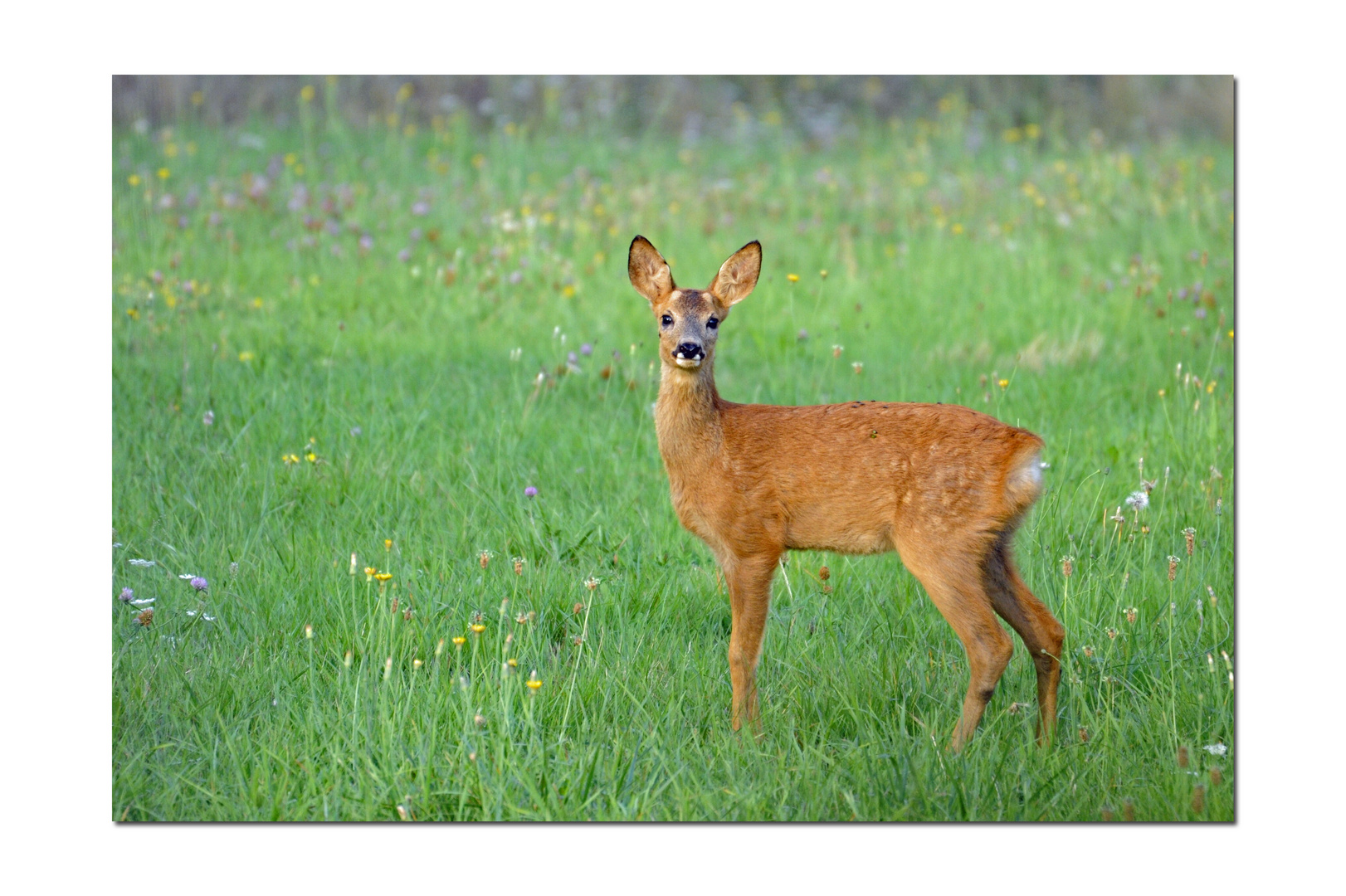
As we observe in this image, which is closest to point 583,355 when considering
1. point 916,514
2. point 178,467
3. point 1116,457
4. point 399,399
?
point 399,399

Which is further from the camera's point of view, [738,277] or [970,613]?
[738,277]

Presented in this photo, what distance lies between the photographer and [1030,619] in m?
4.04

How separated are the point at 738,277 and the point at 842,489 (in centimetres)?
71

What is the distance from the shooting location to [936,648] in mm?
4332

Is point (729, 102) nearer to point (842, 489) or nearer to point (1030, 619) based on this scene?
point (842, 489)

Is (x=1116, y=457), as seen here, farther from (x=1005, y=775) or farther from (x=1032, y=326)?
(x=1005, y=775)

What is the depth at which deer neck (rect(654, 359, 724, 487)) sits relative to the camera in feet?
13.7

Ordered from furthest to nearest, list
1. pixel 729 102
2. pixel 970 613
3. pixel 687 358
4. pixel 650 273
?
Result: pixel 729 102 → pixel 650 273 → pixel 687 358 → pixel 970 613

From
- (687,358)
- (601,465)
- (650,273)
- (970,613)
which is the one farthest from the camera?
(601,465)

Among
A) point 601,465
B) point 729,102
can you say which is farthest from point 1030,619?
point 729,102

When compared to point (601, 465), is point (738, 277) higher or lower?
higher

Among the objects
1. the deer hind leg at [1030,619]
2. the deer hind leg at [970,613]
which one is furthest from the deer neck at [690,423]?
the deer hind leg at [1030,619]

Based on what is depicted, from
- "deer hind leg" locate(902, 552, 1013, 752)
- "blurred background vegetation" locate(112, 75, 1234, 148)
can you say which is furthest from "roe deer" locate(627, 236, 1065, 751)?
"blurred background vegetation" locate(112, 75, 1234, 148)
